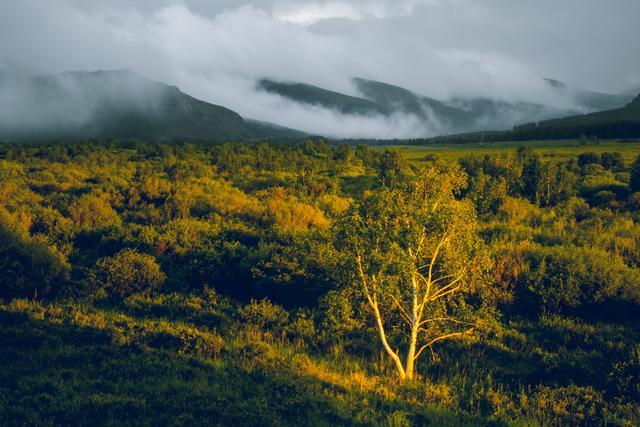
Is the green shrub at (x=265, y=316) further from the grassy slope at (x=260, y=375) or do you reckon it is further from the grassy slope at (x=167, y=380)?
the grassy slope at (x=167, y=380)

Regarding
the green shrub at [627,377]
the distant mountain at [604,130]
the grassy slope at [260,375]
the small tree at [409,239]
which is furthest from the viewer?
the distant mountain at [604,130]

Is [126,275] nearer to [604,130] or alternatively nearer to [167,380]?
[167,380]

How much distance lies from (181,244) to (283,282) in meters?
5.33

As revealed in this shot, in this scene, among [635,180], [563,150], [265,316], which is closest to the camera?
[265,316]

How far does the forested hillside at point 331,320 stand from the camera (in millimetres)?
7945

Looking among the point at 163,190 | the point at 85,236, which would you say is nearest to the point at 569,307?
the point at 85,236

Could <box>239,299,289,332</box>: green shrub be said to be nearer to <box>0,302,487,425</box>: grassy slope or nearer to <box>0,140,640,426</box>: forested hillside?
<box>0,140,640,426</box>: forested hillside

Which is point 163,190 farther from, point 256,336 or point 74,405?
point 74,405

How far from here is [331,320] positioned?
10609mm

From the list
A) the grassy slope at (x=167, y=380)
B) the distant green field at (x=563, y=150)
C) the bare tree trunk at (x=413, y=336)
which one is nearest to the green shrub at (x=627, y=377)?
the grassy slope at (x=167, y=380)

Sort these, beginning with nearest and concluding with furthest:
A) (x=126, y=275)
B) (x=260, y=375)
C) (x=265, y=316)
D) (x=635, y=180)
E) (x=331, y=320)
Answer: (x=260, y=375) < (x=331, y=320) < (x=265, y=316) < (x=126, y=275) < (x=635, y=180)

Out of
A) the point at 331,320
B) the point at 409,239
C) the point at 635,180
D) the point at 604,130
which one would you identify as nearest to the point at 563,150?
the point at 604,130

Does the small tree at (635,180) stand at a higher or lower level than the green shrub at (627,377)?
higher

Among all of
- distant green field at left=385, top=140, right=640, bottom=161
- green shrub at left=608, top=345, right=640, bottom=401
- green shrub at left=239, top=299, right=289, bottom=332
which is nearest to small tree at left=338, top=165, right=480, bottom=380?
green shrub at left=608, top=345, right=640, bottom=401
